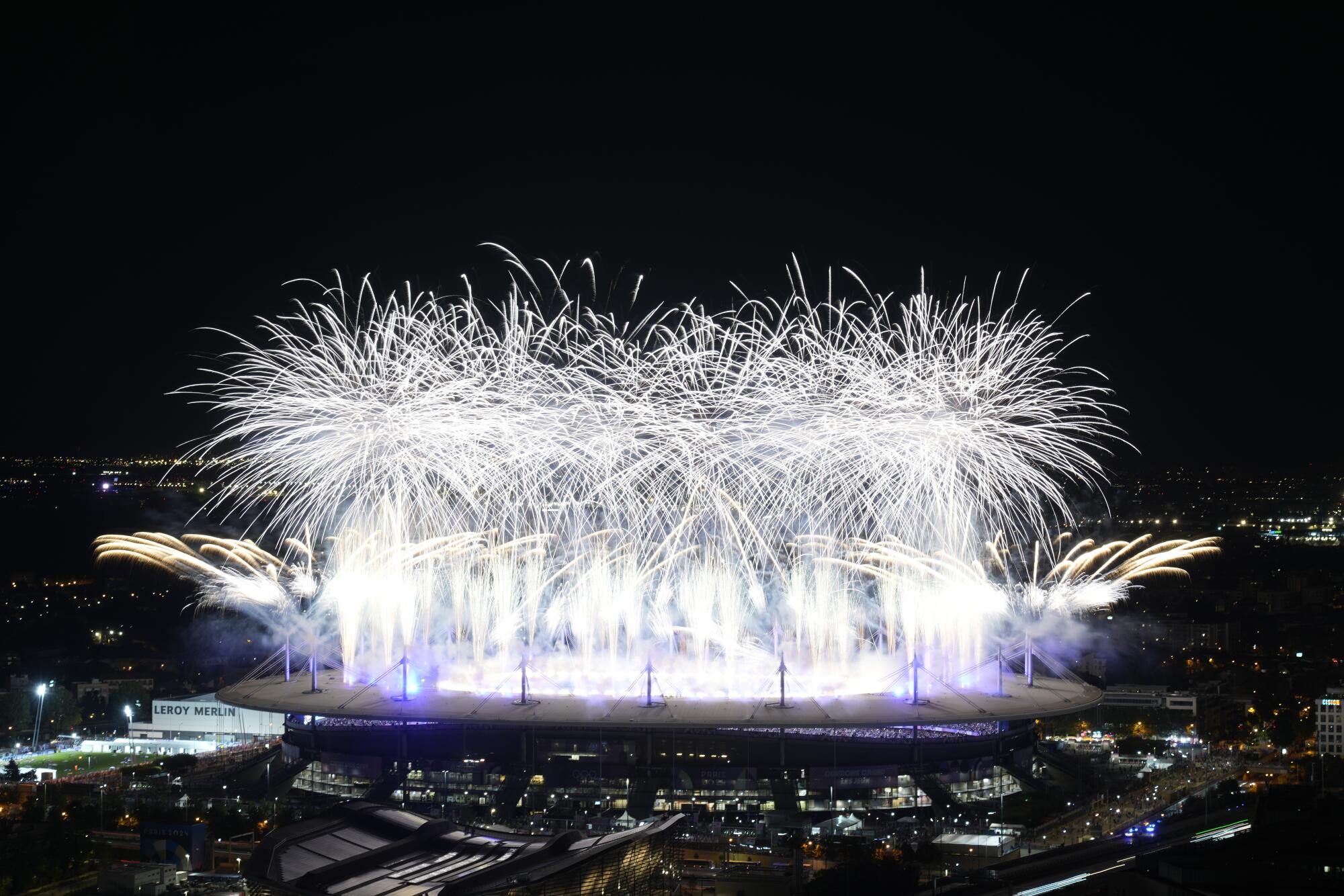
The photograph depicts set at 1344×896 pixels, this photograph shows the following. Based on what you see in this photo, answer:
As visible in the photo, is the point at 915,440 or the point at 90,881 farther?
the point at 915,440

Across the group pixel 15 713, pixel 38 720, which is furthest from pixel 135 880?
pixel 15 713

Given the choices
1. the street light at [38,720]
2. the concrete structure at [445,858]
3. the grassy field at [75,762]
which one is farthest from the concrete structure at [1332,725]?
Result: the street light at [38,720]

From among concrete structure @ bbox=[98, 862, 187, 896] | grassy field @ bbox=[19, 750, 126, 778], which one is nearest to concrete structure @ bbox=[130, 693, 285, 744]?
grassy field @ bbox=[19, 750, 126, 778]

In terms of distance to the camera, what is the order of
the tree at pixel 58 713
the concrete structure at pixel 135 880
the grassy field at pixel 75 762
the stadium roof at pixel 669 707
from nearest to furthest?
the concrete structure at pixel 135 880
the stadium roof at pixel 669 707
the grassy field at pixel 75 762
the tree at pixel 58 713

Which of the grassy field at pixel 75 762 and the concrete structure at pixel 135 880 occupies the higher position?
the grassy field at pixel 75 762

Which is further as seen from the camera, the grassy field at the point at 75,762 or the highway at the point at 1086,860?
the grassy field at the point at 75,762

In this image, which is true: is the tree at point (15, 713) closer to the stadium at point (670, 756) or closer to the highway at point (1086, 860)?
the stadium at point (670, 756)

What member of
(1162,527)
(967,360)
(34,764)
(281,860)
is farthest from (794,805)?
(1162,527)

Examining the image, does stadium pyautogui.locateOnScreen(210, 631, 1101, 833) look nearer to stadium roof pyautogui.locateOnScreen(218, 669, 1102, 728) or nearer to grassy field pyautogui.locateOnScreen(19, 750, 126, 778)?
stadium roof pyautogui.locateOnScreen(218, 669, 1102, 728)

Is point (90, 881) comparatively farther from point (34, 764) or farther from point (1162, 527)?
point (1162, 527)
